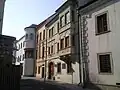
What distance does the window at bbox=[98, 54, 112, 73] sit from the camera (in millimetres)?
14423

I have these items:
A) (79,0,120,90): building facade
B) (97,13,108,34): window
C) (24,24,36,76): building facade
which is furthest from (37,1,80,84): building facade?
(24,24,36,76): building facade

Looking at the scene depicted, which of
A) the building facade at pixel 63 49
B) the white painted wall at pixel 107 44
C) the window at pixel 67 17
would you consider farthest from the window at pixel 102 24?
the window at pixel 67 17

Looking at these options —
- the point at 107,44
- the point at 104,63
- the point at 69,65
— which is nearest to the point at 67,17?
the point at 69,65

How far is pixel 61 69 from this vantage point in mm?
24141

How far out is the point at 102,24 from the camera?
51.3 ft

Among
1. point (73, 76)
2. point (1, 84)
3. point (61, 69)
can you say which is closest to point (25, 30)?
point (61, 69)

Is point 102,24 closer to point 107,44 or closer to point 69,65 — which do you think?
point 107,44

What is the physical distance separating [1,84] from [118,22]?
10370 millimetres

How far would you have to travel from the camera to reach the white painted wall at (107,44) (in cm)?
1374

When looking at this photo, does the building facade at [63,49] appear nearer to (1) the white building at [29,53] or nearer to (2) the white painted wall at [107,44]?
(2) the white painted wall at [107,44]

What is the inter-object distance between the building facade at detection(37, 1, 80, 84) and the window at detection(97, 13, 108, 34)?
186 inches

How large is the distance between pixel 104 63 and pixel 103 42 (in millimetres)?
1920

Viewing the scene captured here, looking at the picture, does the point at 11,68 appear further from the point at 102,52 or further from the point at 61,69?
the point at 61,69

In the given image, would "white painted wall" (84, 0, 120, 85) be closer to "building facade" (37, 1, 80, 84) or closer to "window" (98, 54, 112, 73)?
"window" (98, 54, 112, 73)
